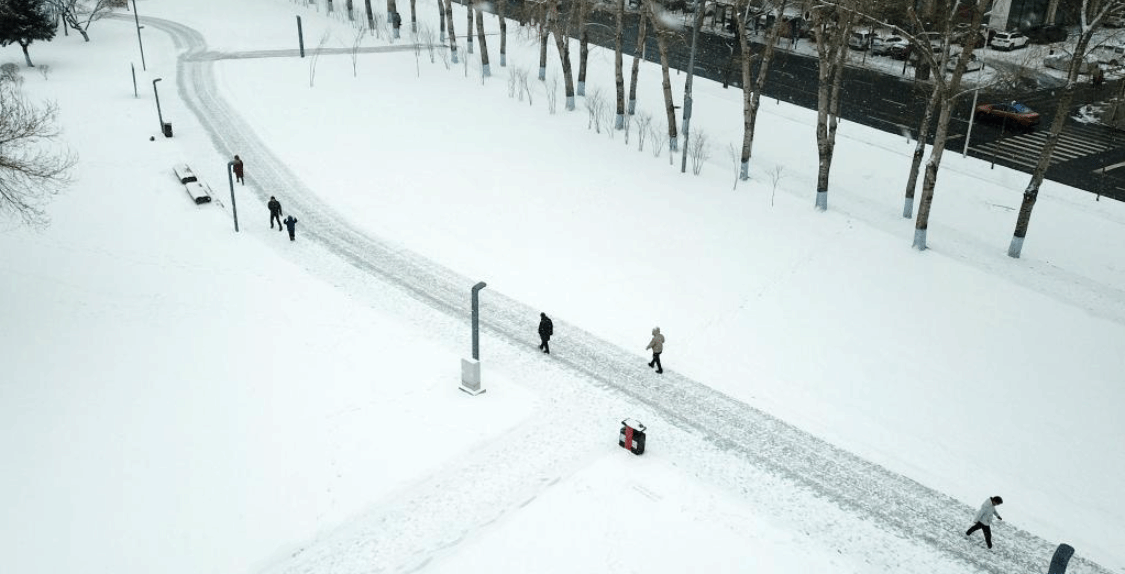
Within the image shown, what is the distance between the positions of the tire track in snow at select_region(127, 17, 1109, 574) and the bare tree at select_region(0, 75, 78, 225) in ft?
29.9

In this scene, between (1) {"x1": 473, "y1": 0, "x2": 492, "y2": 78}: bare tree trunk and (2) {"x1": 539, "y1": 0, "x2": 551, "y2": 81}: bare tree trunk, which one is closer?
(2) {"x1": 539, "y1": 0, "x2": 551, "y2": 81}: bare tree trunk

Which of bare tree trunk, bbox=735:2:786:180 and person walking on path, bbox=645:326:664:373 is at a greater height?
bare tree trunk, bbox=735:2:786:180

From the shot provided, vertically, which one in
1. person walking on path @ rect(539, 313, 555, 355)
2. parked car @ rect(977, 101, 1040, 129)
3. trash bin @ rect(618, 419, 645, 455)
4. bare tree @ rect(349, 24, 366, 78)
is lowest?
trash bin @ rect(618, 419, 645, 455)

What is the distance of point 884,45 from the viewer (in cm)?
5434

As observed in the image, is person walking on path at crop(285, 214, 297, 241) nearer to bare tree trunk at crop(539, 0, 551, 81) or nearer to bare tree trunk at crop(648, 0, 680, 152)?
bare tree trunk at crop(648, 0, 680, 152)

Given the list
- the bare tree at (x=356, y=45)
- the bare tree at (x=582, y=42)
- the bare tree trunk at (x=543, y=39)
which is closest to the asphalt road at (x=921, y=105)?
the bare tree at (x=582, y=42)

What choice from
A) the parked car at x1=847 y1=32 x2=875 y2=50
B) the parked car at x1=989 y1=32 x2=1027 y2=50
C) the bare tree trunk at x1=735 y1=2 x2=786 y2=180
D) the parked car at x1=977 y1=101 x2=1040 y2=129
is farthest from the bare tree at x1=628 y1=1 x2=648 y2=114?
the parked car at x1=989 y1=32 x2=1027 y2=50

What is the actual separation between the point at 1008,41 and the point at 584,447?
51.3 m

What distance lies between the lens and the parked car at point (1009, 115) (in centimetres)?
4003

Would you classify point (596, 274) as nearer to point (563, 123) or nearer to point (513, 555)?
point (513, 555)

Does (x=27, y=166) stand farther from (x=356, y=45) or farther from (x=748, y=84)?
(x=356, y=45)

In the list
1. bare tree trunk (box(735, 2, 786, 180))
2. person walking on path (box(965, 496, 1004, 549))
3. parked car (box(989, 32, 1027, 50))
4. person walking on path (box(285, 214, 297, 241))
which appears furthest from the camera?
parked car (box(989, 32, 1027, 50))

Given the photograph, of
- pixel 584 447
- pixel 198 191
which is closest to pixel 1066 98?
pixel 584 447

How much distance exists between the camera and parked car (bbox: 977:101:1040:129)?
4003cm
